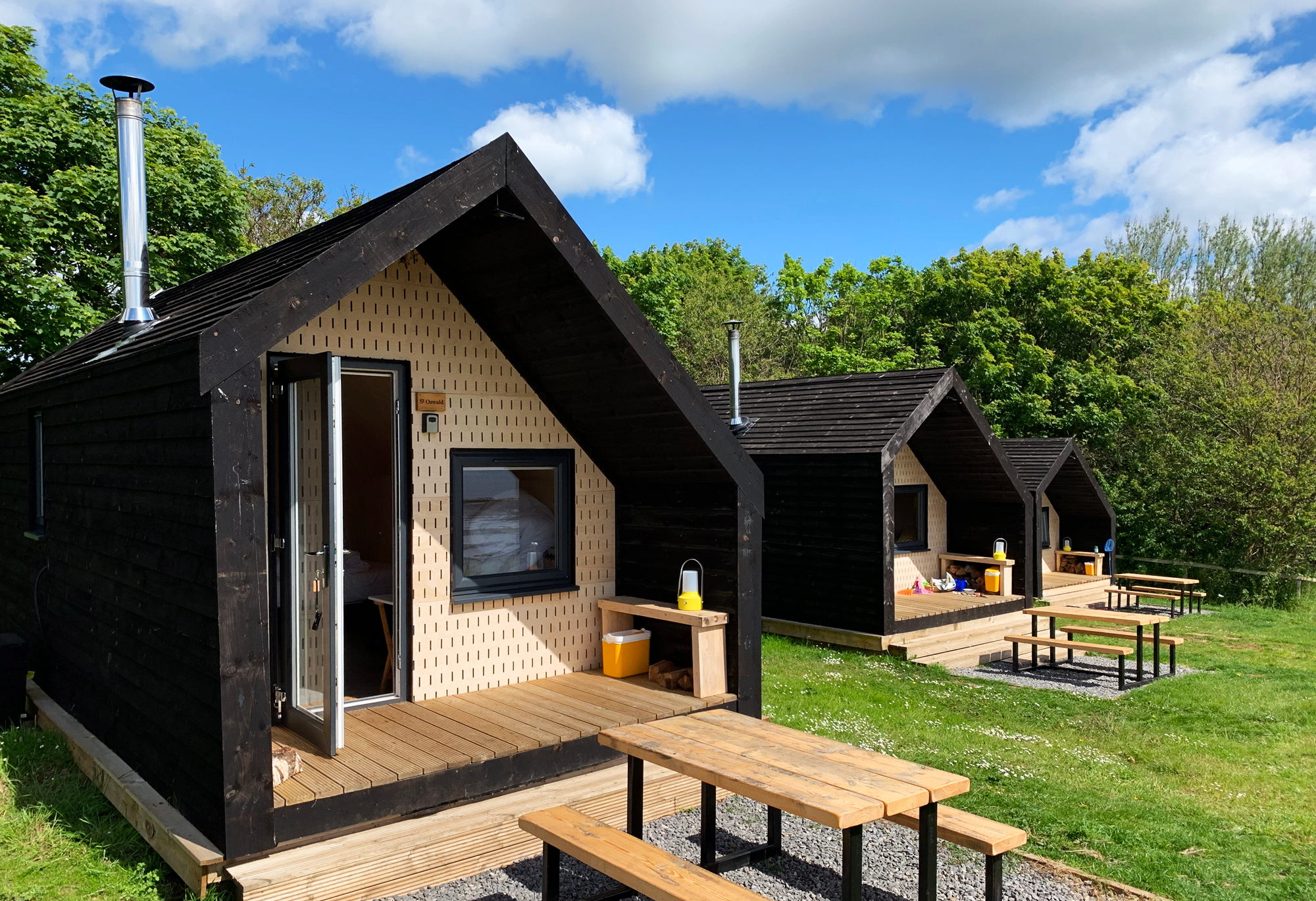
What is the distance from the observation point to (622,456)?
269 inches

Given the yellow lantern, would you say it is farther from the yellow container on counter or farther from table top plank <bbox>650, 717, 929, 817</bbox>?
table top plank <bbox>650, 717, 929, 817</bbox>

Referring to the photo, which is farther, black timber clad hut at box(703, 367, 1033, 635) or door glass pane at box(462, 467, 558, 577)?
black timber clad hut at box(703, 367, 1033, 635)

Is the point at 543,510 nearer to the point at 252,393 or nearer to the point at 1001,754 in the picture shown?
the point at 252,393

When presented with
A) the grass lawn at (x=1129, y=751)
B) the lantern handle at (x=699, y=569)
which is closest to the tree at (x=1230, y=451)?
the grass lawn at (x=1129, y=751)

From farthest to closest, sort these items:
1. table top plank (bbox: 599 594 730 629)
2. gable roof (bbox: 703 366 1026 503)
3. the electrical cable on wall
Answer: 1. gable roof (bbox: 703 366 1026 503)
2. the electrical cable on wall
3. table top plank (bbox: 599 594 730 629)

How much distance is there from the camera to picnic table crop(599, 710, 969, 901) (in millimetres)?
3277

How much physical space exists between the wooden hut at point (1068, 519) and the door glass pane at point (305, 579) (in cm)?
1205

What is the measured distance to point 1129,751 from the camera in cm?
713

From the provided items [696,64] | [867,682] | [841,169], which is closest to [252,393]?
[867,682]

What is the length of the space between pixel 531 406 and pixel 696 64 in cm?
987

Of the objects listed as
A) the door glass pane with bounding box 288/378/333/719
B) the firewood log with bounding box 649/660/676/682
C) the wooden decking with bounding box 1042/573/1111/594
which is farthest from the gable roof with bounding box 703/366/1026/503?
the door glass pane with bounding box 288/378/333/719

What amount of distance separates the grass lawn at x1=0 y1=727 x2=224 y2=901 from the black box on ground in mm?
1205

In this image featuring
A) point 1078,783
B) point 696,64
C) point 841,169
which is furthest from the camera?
point 841,169

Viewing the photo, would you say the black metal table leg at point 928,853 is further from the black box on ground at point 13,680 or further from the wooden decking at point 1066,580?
the wooden decking at point 1066,580
